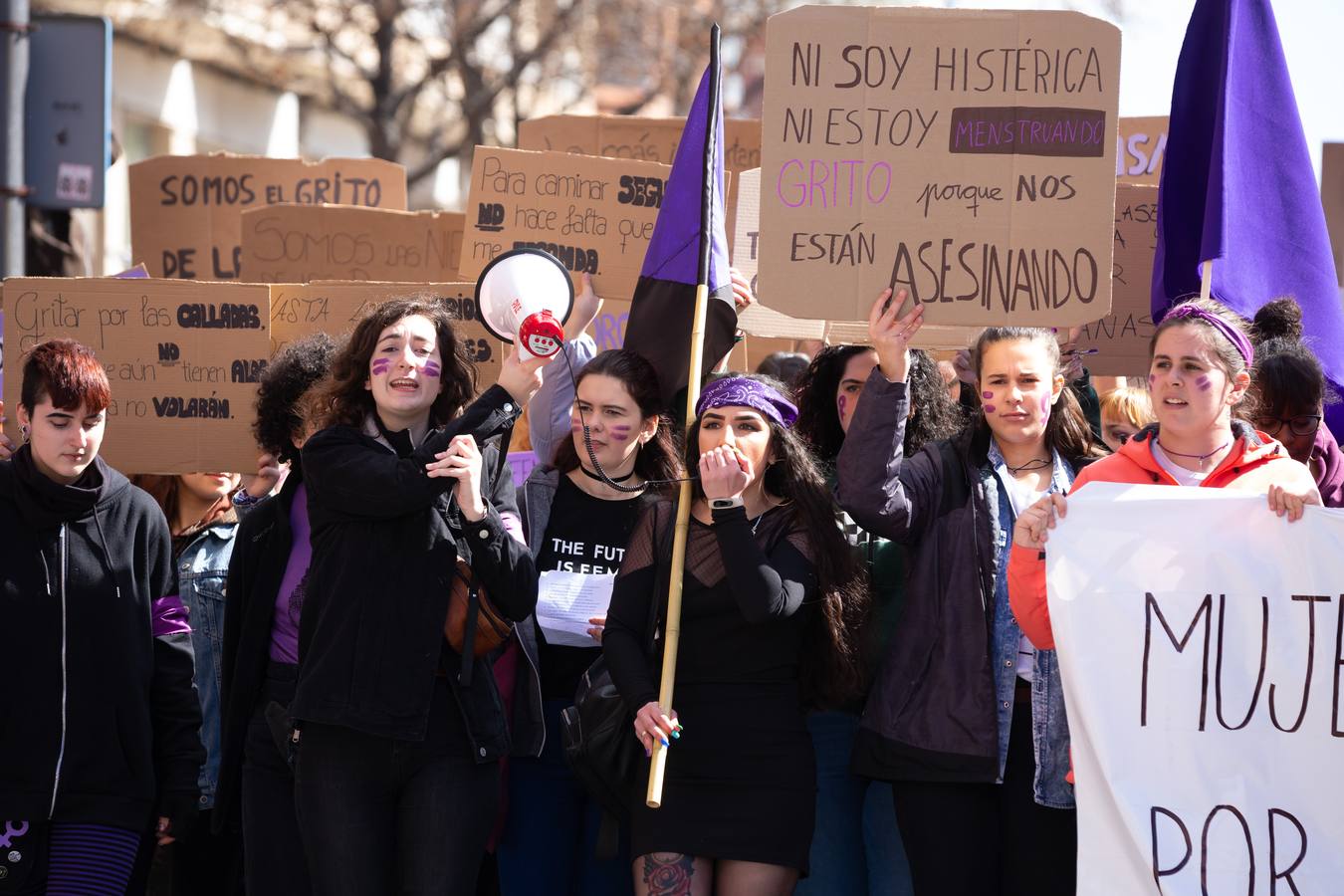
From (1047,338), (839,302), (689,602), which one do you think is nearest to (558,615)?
(689,602)

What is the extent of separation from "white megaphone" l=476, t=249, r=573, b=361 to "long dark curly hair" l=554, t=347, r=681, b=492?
1.92ft

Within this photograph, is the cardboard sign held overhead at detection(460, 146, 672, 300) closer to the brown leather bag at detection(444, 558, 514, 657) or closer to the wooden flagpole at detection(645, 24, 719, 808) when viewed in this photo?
the wooden flagpole at detection(645, 24, 719, 808)

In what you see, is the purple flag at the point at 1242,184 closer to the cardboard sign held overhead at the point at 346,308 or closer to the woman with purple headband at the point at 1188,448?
the woman with purple headband at the point at 1188,448

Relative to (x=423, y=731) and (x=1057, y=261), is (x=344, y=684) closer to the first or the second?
(x=423, y=731)

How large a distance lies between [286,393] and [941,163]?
196 cm

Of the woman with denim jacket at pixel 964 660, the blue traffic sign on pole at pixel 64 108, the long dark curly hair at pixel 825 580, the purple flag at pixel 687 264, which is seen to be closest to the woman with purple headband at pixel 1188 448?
the woman with denim jacket at pixel 964 660

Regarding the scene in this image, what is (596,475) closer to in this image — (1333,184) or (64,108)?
(1333,184)

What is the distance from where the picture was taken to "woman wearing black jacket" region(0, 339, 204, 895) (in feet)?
13.2

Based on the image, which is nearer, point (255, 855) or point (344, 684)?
point (344, 684)

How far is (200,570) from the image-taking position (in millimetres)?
4977

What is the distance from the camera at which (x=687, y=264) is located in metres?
4.39

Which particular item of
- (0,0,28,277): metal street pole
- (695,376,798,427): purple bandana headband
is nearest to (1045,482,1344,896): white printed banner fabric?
(695,376,798,427): purple bandana headband

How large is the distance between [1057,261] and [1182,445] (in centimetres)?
58

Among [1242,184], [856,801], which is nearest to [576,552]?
[856,801]
